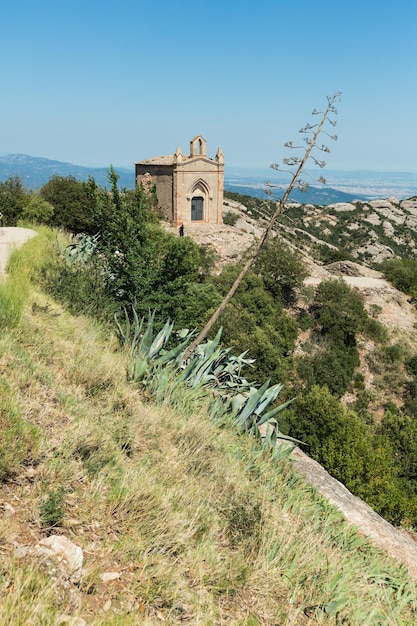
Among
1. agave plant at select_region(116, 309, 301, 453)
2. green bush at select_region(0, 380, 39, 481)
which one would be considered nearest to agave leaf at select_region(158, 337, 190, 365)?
agave plant at select_region(116, 309, 301, 453)

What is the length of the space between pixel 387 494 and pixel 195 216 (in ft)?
75.3

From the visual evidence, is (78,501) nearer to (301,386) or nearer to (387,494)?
(387,494)

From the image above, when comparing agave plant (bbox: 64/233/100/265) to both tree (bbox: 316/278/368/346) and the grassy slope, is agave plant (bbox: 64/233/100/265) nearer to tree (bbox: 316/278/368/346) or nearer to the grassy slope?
the grassy slope

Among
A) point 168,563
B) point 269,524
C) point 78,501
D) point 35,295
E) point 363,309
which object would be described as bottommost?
point 363,309

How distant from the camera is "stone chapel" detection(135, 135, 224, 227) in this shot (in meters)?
29.0

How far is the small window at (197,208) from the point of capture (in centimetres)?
3059

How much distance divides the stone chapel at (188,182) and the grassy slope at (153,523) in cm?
2571

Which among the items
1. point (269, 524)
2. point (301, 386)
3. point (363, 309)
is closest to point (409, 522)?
point (301, 386)

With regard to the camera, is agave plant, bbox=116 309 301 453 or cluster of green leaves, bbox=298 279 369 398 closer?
agave plant, bbox=116 309 301 453

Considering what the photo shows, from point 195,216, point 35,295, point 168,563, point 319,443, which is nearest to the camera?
point 168,563

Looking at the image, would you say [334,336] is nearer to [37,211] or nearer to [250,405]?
[37,211]

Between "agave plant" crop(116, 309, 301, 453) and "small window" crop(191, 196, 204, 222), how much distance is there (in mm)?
24453

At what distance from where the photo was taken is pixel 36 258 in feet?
27.8

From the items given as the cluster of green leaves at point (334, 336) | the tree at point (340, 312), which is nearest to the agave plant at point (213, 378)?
the cluster of green leaves at point (334, 336)
